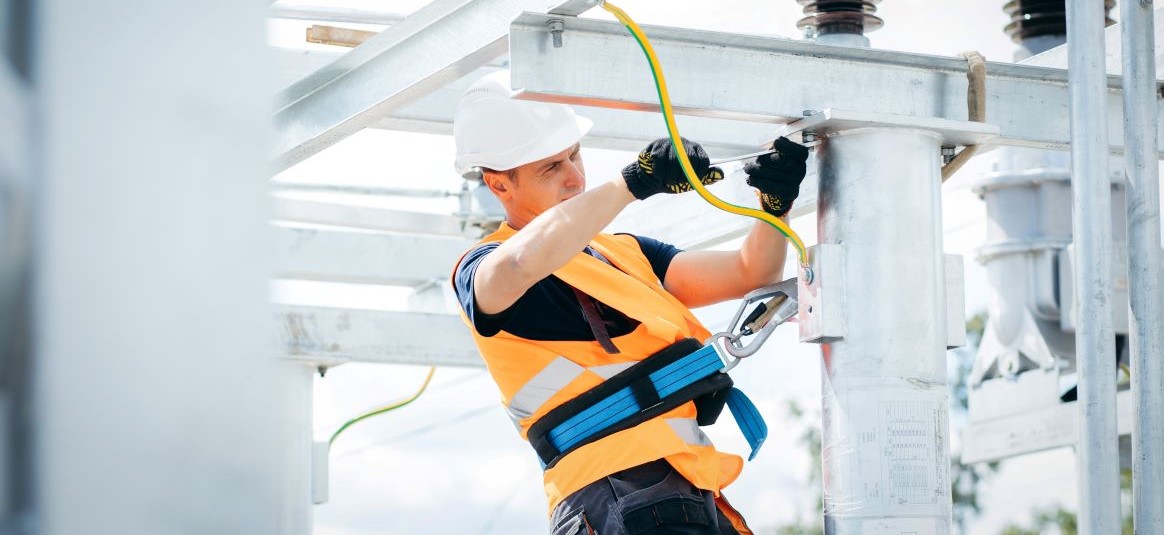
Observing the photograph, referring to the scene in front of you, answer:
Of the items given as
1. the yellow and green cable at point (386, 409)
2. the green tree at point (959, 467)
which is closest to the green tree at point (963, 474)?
the green tree at point (959, 467)

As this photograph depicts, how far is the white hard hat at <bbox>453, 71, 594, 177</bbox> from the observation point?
3.15 meters

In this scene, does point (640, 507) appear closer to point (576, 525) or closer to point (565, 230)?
point (576, 525)

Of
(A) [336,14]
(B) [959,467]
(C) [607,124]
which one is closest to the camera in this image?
(C) [607,124]

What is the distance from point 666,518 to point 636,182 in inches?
24.7

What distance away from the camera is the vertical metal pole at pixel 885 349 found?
2.66 metres

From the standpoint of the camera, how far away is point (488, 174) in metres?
3.25

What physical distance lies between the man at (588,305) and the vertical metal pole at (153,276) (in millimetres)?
1920

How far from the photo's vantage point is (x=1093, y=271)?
2596mm

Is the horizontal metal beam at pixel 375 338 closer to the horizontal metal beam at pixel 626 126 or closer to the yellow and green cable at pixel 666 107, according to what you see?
the horizontal metal beam at pixel 626 126

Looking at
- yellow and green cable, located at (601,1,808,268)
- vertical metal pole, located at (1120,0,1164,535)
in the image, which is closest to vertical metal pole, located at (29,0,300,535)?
yellow and green cable, located at (601,1,808,268)

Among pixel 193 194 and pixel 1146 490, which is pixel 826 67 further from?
pixel 193 194

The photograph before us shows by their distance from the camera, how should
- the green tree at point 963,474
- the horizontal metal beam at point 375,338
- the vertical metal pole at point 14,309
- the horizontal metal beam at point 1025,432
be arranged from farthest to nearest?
the green tree at point 963,474
the horizontal metal beam at point 375,338
the horizontal metal beam at point 1025,432
the vertical metal pole at point 14,309

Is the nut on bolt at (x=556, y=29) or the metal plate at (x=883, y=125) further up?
the nut on bolt at (x=556, y=29)

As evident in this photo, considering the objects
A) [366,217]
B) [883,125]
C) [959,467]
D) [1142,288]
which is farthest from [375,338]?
[959,467]
